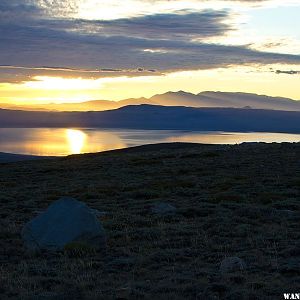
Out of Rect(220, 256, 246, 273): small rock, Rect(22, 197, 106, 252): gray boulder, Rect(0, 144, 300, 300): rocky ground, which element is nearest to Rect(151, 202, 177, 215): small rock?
Rect(0, 144, 300, 300): rocky ground

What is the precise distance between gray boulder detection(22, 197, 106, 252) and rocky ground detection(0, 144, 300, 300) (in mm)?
381

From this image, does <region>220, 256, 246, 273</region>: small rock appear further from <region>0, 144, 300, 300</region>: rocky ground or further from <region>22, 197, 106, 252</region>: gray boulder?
<region>22, 197, 106, 252</region>: gray boulder

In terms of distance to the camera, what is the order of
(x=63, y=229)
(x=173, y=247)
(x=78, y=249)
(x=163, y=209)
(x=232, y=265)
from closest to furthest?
(x=232, y=265)
(x=78, y=249)
(x=63, y=229)
(x=173, y=247)
(x=163, y=209)

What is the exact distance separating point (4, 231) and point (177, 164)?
2736cm

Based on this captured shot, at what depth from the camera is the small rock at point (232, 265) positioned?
36.4 ft

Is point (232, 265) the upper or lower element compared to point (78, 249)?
upper

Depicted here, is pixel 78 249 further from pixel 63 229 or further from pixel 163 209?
pixel 163 209

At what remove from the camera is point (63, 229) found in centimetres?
1352

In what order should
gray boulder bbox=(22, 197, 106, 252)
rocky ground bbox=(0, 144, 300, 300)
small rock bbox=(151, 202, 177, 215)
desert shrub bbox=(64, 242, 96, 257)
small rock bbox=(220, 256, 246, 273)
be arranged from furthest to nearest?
small rock bbox=(151, 202, 177, 215), gray boulder bbox=(22, 197, 106, 252), desert shrub bbox=(64, 242, 96, 257), small rock bbox=(220, 256, 246, 273), rocky ground bbox=(0, 144, 300, 300)

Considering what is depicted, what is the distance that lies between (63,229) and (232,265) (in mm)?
4634

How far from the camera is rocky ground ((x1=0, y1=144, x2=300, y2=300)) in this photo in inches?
392

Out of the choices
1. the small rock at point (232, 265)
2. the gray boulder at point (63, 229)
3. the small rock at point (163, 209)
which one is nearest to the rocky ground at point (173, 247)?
the small rock at point (232, 265)

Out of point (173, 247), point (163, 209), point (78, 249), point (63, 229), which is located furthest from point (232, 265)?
point (163, 209)

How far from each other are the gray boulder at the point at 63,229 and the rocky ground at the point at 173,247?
381 millimetres
